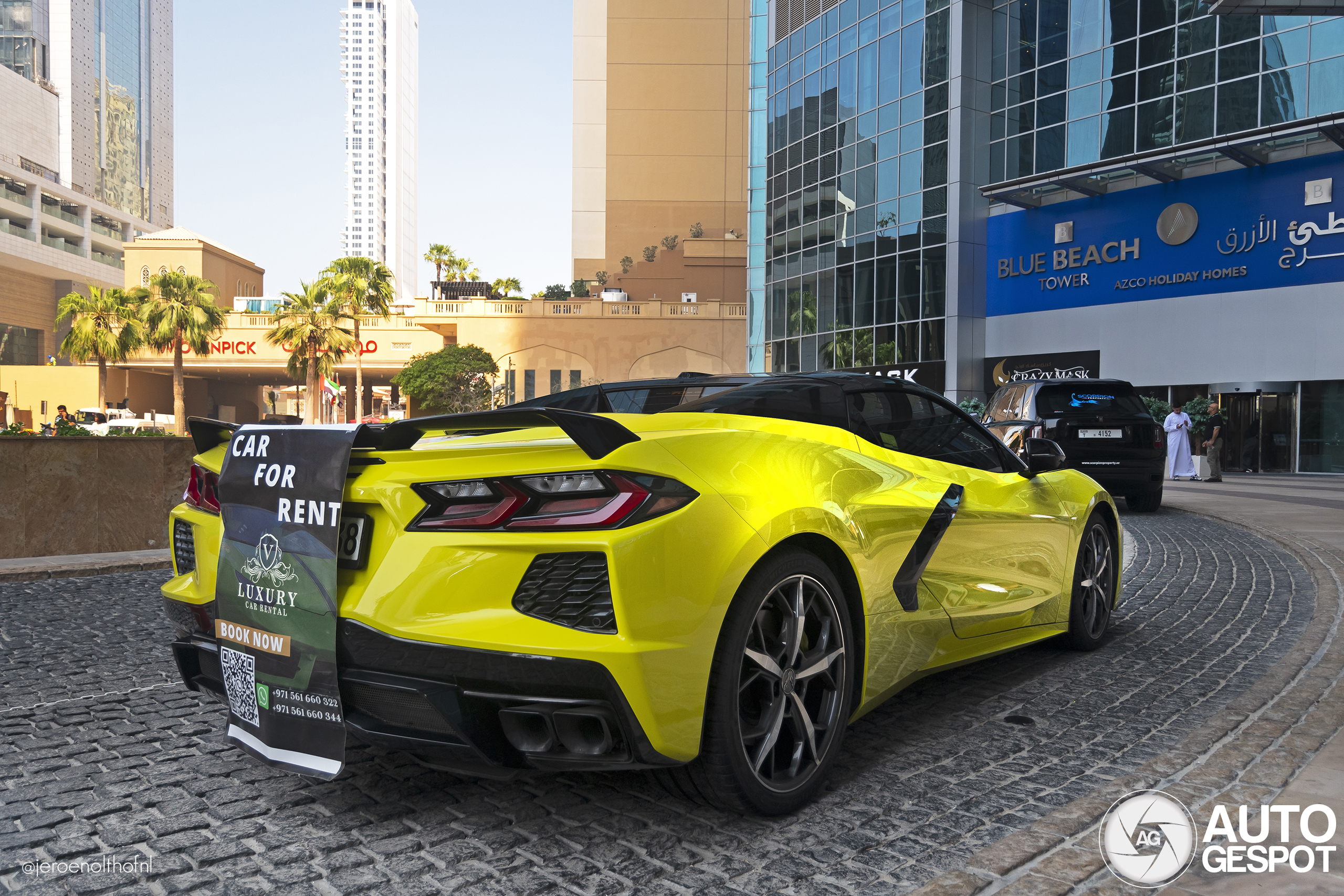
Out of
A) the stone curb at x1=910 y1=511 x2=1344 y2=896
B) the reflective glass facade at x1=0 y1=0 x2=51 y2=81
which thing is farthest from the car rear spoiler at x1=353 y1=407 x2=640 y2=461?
the reflective glass facade at x1=0 y1=0 x2=51 y2=81

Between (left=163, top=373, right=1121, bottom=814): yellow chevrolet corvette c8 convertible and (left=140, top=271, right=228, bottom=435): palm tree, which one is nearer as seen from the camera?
(left=163, top=373, right=1121, bottom=814): yellow chevrolet corvette c8 convertible

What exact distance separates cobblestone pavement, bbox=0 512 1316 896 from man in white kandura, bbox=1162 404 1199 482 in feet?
61.7

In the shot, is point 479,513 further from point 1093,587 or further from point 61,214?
point 61,214

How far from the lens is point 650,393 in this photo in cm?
417

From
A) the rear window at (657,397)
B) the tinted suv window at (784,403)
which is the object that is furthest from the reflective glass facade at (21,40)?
the tinted suv window at (784,403)

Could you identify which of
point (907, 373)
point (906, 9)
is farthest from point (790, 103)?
point (907, 373)

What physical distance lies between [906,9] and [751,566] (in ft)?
123

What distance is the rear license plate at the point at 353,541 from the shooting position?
2627 millimetres

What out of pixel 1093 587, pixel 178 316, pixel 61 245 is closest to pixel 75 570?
pixel 1093 587

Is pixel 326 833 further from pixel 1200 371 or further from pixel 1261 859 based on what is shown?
pixel 1200 371

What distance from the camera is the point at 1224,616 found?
611 cm

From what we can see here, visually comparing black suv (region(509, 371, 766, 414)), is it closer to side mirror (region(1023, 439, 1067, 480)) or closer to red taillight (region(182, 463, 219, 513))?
red taillight (region(182, 463, 219, 513))

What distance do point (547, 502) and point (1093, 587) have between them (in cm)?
370

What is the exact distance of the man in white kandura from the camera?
2177 centimetres
